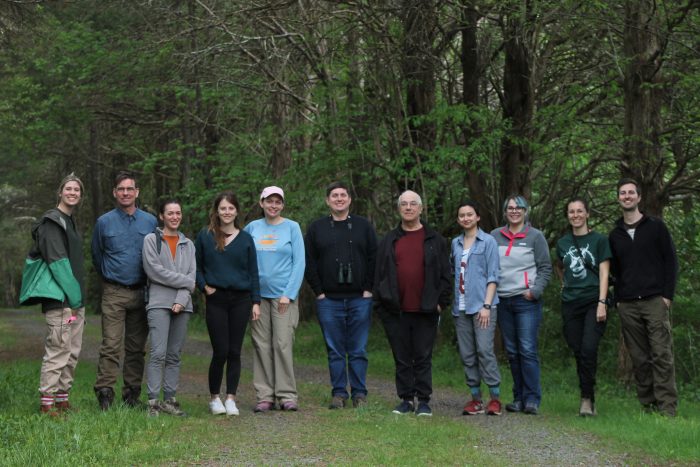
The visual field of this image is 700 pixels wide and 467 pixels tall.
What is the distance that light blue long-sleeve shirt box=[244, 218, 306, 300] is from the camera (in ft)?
30.7

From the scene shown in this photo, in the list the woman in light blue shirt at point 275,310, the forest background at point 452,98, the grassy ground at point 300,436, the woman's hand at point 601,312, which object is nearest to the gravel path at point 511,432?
the grassy ground at point 300,436

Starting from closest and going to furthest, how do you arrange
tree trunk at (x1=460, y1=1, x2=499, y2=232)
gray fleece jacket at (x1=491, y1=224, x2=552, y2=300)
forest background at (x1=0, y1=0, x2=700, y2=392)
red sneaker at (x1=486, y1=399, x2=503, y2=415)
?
red sneaker at (x1=486, y1=399, x2=503, y2=415)
gray fleece jacket at (x1=491, y1=224, x2=552, y2=300)
forest background at (x1=0, y1=0, x2=700, y2=392)
tree trunk at (x1=460, y1=1, x2=499, y2=232)

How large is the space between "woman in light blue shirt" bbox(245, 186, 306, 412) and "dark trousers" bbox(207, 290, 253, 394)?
0.27 m

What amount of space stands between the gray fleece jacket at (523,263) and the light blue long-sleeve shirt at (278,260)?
200 centimetres

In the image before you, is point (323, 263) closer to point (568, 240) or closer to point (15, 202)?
point (568, 240)

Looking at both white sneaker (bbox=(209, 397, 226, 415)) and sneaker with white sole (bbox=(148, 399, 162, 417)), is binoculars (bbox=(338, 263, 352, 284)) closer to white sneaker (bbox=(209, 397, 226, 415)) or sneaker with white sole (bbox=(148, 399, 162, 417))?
white sneaker (bbox=(209, 397, 226, 415))

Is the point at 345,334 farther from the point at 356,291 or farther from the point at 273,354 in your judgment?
the point at 273,354

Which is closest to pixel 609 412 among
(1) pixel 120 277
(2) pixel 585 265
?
(2) pixel 585 265

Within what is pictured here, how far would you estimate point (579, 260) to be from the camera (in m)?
9.27

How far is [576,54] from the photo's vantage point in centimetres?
1466

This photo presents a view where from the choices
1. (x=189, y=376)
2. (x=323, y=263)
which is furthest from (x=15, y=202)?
(x=323, y=263)

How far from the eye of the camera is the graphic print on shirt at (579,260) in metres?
9.21

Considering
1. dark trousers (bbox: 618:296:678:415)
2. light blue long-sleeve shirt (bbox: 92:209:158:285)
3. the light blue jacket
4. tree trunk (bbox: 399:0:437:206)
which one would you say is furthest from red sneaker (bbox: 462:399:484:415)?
tree trunk (bbox: 399:0:437:206)

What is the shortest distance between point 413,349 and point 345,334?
0.74m
